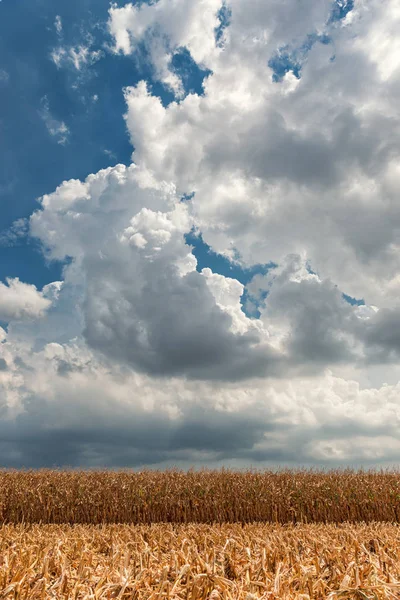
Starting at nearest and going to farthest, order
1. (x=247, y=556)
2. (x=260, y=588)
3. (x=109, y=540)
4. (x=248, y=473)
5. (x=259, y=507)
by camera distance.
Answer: (x=260, y=588) → (x=247, y=556) → (x=109, y=540) → (x=259, y=507) → (x=248, y=473)

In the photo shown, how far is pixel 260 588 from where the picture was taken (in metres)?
2.76

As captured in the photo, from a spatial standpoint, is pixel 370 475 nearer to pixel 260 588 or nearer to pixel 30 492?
pixel 30 492

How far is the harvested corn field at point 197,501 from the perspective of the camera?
2136cm

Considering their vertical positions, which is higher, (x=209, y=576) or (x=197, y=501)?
(x=197, y=501)

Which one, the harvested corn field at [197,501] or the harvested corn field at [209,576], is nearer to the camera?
the harvested corn field at [209,576]

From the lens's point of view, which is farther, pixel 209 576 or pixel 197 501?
pixel 197 501

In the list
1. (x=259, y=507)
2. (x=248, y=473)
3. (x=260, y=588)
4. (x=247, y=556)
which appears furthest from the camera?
(x=248, y=473)

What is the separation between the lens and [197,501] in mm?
21406

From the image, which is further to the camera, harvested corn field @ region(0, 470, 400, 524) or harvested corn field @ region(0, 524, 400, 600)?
harvested corn field @ region(0, 470, 400, 524)

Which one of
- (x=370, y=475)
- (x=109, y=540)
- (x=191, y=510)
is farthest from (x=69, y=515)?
(x=109, y=540)

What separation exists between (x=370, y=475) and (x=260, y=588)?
85.6 feet

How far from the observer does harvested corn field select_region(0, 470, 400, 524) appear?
70.1 feet

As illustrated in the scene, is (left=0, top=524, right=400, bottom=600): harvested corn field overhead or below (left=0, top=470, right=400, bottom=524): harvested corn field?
below

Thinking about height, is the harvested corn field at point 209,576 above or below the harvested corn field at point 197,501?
below
